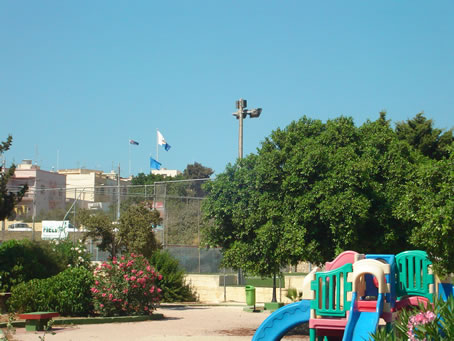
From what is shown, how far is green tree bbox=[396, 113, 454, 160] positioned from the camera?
35062 millimetres

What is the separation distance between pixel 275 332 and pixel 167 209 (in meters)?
24.5

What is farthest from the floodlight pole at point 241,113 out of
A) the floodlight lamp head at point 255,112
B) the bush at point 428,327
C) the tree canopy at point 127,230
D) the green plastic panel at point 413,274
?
the bush at point 428,327

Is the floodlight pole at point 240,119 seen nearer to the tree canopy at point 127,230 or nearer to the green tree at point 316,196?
the tree canopy at point 127,230

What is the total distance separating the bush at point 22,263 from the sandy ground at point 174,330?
3.54 m

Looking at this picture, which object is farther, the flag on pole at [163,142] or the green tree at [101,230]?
the flag on pole at [163,142]

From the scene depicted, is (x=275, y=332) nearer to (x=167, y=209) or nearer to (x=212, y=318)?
(x=212, y=318)

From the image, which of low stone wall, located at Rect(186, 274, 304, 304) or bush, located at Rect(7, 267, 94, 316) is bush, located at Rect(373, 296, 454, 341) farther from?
low stone wall, located at Rect(186, 274, 304, 304)

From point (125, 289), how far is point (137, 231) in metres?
5.33

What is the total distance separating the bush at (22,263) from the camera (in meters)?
20.6

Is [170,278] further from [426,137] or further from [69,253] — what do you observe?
[426,137]

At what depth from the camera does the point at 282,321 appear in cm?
1052

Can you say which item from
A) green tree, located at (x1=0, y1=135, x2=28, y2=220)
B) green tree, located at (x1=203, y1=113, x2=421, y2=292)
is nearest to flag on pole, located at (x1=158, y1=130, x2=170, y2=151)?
green tree, located at (x1=0, y1=135, x2=28, y2=220)

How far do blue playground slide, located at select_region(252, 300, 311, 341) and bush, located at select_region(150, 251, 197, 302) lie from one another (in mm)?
A: 16894

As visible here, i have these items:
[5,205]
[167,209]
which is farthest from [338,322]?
[167,209]
